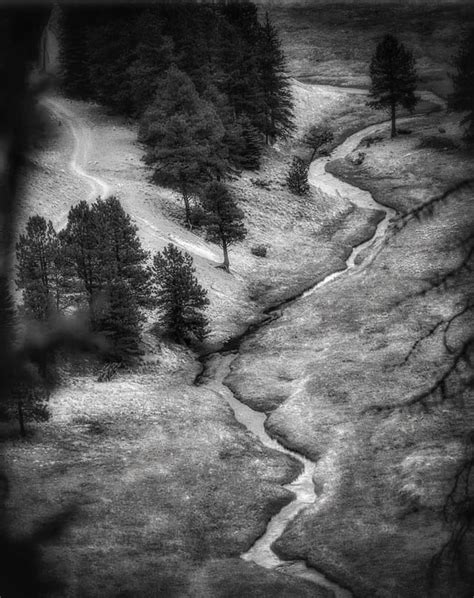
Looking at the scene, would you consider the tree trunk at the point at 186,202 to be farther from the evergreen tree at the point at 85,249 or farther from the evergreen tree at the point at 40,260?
the evergreen tree at the point at 40,260

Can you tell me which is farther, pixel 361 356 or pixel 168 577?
pixel 361 356

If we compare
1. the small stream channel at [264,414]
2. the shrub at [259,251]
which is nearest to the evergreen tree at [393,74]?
the small stream channel at [264,414]

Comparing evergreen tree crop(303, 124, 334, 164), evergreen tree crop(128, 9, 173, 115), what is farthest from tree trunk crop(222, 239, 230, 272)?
evergreen tree crop(303, 124, 334, 164)

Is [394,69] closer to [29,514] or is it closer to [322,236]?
[322,236]

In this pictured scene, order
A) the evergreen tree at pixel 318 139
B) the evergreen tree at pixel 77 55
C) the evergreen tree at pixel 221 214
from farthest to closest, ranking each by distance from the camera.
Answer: the evergreen tree at pixel 318 139 < the evergreen tree at pixel 77 55 < the evergreen tree at pixel 221 214

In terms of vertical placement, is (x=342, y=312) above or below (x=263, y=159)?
below

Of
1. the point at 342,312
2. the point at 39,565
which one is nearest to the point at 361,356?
the point at 342,312

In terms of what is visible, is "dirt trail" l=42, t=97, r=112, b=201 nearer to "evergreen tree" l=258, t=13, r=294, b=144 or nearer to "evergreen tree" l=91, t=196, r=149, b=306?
"evergreen tree" l=91, t=196, r=149, b=306
